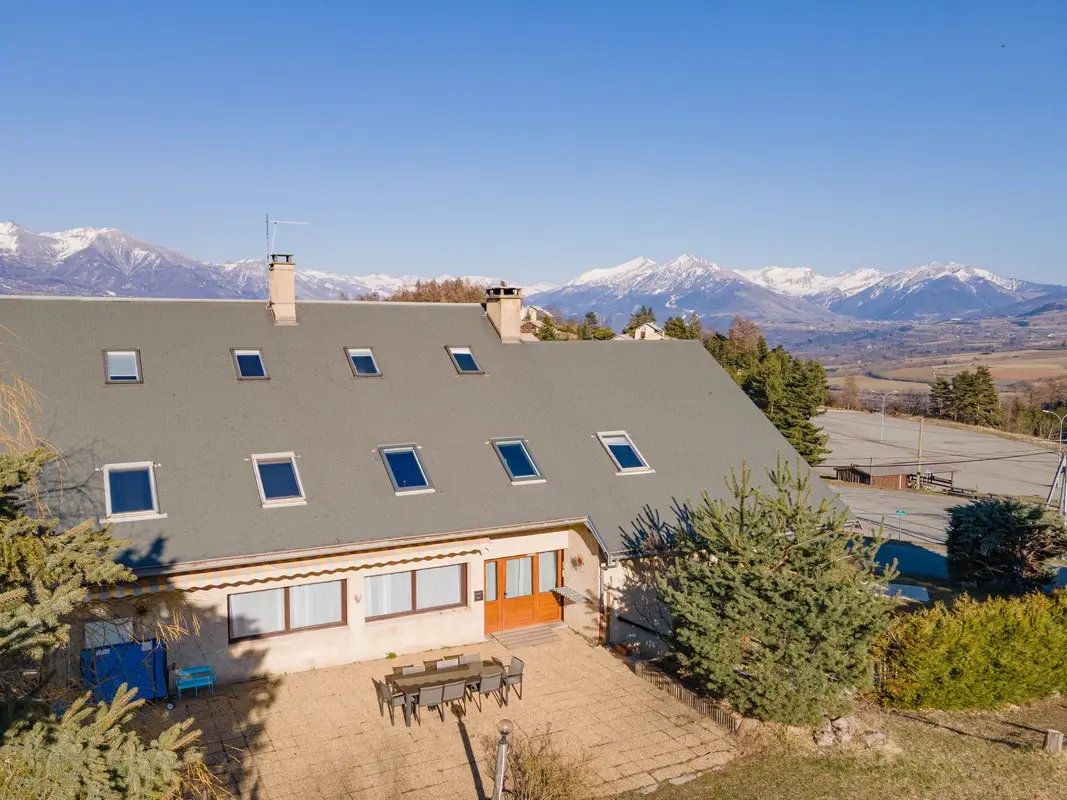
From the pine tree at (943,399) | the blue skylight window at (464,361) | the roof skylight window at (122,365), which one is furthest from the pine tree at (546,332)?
the pine tree at (943,399)

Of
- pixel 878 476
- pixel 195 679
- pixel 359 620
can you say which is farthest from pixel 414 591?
pixel 878 476

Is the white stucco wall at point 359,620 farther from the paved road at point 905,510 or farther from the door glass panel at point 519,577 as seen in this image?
the paved road at point 905,510

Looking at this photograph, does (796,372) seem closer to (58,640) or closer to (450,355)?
(450,355)

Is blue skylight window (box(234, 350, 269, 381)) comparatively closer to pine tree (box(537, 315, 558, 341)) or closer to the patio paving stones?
the patio paving stones

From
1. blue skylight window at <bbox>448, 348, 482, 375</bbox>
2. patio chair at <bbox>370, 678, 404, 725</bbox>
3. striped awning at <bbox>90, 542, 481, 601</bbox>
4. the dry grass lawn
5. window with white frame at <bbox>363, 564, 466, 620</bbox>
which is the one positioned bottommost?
the dry grass lawn

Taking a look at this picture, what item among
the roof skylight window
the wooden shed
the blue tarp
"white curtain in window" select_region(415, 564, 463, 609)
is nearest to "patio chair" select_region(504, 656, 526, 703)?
"white curtain in window" select_region(415, 564, 463, 609)

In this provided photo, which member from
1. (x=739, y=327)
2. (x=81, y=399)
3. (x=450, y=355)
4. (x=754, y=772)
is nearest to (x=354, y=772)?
(x=754, y=772)

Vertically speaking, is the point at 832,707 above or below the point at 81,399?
below
